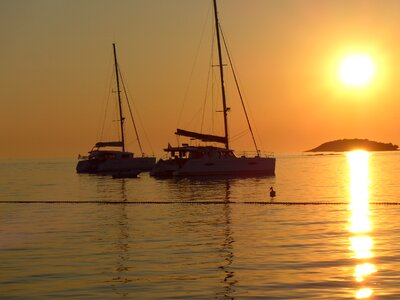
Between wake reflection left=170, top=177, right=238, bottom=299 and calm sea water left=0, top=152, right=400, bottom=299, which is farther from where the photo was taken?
wake reflection left=170, top=177, right=238, bottom=299

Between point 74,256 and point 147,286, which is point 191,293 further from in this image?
point 74,256

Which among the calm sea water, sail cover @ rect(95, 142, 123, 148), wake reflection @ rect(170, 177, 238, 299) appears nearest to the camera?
the calm sea water

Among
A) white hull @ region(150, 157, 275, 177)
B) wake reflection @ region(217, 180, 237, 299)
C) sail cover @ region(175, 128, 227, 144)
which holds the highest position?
sail cover @ region(175, 128, 227, 144)

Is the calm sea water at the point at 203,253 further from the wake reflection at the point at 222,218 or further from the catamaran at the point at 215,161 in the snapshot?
the catamaran at the point at 215,161

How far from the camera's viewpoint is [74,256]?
2683 centimetres

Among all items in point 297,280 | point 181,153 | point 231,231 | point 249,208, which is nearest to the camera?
point 297,280

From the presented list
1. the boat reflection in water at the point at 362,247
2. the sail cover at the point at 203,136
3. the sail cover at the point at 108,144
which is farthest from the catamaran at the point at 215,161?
the boat reflection in water at the point at 362,247

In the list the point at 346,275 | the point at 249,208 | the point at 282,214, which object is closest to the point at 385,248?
the point at 346,275

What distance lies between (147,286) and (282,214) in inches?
939

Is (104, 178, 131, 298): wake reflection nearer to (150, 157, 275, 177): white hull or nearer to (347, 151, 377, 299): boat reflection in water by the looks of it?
(347, 151, 377, 299): boat reflection in water

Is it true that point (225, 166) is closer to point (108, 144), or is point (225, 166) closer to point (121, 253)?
point (108, 144)

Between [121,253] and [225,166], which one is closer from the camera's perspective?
[121,253]

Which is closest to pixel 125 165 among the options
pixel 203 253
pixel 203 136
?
pixel 203 136

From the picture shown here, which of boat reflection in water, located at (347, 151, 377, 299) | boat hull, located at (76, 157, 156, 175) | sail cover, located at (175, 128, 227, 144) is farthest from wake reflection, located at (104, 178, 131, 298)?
boat hull, located at (76, 157, 156, 175)
